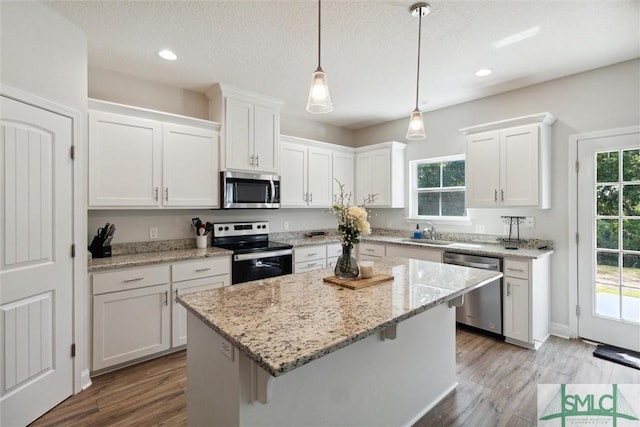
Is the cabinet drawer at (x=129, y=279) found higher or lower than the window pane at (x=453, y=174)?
lower

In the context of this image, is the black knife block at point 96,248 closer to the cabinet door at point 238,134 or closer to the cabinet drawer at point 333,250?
the cabinet door at point 238,134

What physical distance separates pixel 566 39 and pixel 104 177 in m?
3.93

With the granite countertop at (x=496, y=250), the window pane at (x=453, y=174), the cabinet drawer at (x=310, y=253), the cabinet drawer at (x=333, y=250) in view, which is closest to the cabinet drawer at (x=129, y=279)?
the cabinet drawer at (x=310, y=253)

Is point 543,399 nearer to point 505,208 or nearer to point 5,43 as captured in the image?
point 505,208

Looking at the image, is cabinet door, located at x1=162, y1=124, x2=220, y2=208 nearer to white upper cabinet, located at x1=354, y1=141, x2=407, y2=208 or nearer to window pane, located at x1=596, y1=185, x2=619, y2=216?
white upper cabinet, located at x1=354, y1=141, x2=407, y2=208

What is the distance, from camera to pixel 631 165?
110 inches

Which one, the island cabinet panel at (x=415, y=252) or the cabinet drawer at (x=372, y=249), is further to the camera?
the cabinet drawer at (x=372, y=249)

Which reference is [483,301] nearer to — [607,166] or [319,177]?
[607,166]

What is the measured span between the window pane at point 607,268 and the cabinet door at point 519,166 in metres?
0.77

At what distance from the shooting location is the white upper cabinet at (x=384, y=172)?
441 cm

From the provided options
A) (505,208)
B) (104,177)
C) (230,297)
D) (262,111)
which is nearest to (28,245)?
(104,177)

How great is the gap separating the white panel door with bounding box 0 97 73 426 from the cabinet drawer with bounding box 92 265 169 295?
0.73 feet

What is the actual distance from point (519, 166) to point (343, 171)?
2.28 metres

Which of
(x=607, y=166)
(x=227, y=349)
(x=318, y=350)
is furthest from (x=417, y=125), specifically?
(x=607, y=166)
